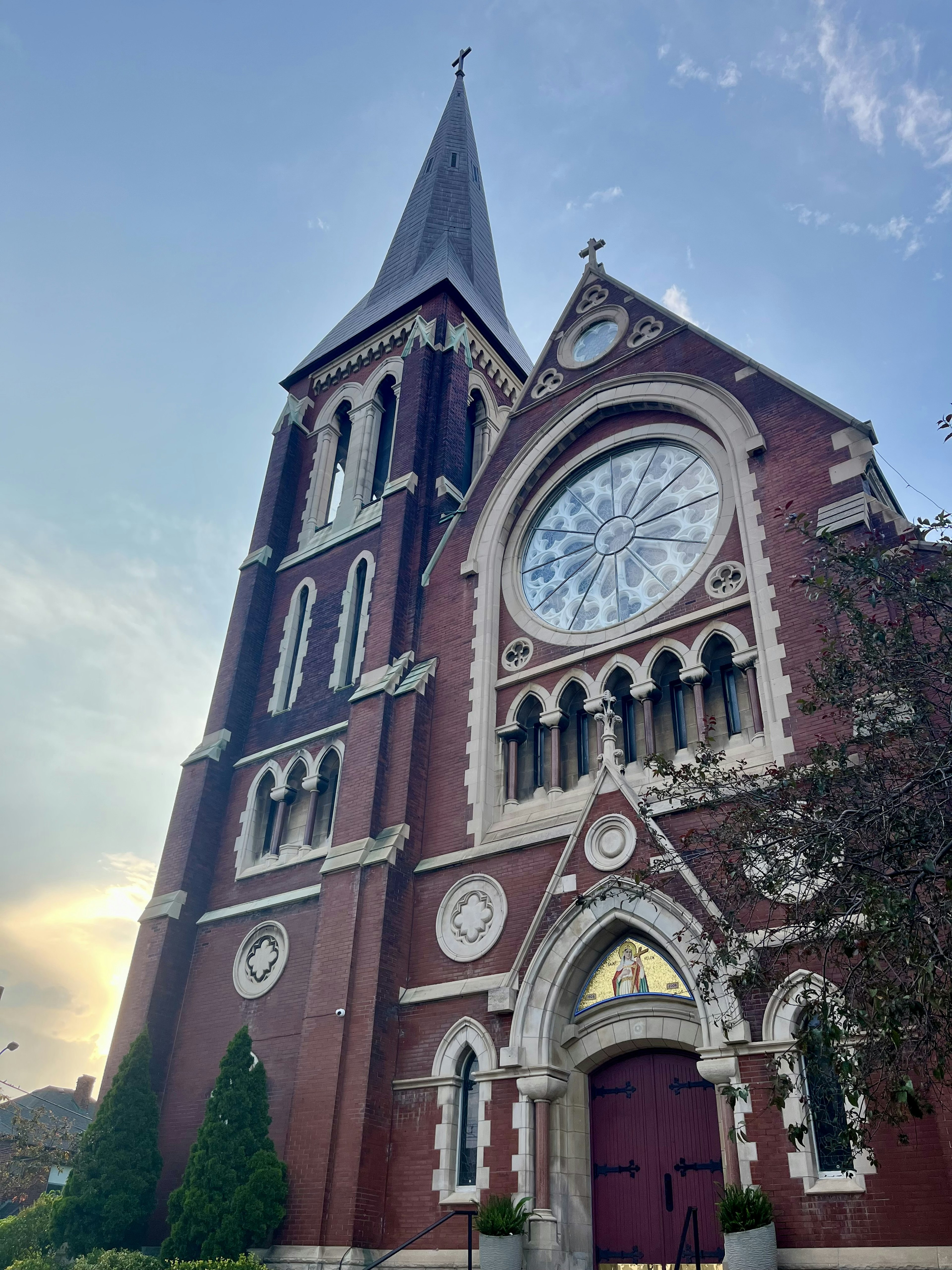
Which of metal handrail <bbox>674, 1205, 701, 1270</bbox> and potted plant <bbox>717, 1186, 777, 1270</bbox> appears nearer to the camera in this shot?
potted plant <bbox>717, 1186, 777, 1270</bbox>

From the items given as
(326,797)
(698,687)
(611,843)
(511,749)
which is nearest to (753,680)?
(698,687)

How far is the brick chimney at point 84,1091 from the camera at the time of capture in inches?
1727

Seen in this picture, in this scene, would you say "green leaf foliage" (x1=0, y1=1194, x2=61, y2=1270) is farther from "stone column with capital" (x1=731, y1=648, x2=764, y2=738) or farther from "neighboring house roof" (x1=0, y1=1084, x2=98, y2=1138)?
"neighboring house roof" (x1=0, y1=1084, x2=98, y2=1138)

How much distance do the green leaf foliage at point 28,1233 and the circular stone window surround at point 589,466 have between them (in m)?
11.6

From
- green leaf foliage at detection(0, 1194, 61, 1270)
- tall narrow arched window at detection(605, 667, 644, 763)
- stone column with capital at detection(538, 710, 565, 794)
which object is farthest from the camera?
stone column with capital at detection(538, 710, 565, 794)

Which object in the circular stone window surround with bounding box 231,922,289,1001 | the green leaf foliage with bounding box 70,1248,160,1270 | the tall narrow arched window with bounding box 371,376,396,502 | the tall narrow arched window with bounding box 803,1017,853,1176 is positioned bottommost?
the green leaf foliage with bounding box 70,1248,160,1270

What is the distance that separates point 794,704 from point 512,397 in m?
17.5

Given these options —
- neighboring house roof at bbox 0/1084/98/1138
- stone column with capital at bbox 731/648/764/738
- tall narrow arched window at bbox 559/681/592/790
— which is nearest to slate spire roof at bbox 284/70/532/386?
tall narrow arched window at bbox 559/681/592/790

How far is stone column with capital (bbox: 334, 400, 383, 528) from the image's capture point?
24.1 meters

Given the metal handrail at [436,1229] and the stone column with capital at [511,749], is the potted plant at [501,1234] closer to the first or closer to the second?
the metal handrail at [436,1229]

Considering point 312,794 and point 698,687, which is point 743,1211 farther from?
point 312,794

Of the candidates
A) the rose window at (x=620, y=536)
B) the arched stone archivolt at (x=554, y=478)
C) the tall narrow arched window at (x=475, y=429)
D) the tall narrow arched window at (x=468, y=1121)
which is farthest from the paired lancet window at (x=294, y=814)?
the tall narrow arched window at (x=475, y=429)

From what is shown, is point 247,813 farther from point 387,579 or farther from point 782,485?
point 782,485

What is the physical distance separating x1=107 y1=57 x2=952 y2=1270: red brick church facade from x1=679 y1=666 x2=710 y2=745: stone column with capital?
0.08 m
